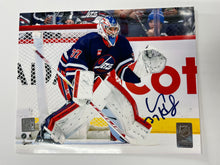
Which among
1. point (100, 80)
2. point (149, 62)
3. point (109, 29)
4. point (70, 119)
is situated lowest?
point (70, 119)

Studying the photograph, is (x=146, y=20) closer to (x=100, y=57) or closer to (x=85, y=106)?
(x=100, y=57)

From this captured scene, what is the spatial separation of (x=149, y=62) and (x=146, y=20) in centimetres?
27

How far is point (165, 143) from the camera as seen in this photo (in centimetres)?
117

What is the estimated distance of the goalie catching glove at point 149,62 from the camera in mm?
1210

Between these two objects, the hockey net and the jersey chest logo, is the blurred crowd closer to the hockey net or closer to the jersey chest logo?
the hockey net

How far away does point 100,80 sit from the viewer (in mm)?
1229

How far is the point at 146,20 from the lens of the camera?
123cm

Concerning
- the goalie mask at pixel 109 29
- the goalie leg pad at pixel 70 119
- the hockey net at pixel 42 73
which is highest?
the goalie mask at pixel 109 29
